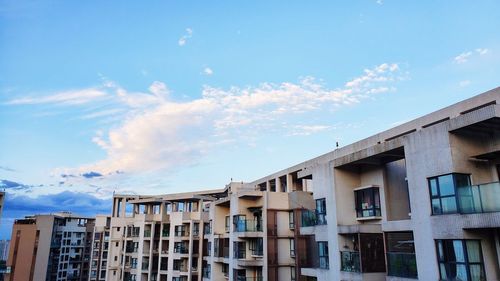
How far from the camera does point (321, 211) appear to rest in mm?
20219

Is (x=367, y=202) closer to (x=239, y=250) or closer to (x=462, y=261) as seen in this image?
(x=462, y=261)

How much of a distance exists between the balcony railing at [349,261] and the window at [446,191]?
16.5 feet

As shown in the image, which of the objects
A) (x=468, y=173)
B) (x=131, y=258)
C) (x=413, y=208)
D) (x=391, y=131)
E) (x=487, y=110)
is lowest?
(x=131, y=258)

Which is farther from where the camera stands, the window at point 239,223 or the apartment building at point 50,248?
the apartment building at point 50,248

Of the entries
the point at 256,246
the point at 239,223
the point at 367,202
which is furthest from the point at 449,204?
the point at 239,223

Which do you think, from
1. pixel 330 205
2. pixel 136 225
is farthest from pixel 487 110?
pixel 136 225

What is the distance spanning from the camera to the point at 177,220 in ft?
142

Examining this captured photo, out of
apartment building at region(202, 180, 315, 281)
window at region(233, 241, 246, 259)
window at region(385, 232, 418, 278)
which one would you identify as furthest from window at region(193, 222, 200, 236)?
window at region(385, 232, 418, 278)

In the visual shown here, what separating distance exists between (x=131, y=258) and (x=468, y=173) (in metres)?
44.0

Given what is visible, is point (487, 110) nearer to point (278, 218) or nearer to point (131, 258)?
point (278, 218)

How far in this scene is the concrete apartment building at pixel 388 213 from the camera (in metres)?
Result: 12.6

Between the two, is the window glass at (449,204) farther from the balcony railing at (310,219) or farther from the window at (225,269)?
the window at (225,269)

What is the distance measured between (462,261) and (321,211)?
8415mm

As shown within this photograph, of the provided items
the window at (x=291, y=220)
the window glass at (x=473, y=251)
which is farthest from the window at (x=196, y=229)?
the window glass at (x=473, y=251)
